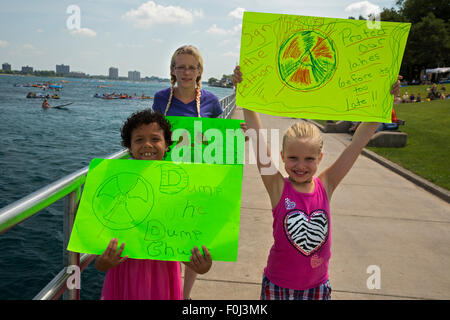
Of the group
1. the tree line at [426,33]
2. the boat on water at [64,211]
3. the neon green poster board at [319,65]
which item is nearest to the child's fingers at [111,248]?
the boat on water at [64,211]

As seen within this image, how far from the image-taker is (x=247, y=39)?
7.02 ft

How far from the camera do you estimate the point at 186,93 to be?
299cm

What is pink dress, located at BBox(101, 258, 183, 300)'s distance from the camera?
1833 mm

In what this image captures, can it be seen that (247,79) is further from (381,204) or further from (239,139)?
(381,204)

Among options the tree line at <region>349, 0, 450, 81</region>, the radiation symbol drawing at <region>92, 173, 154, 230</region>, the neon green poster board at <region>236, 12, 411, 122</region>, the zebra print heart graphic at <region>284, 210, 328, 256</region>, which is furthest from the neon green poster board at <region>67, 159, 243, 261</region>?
the tree line at <region>349, 0, 450, 81</region>

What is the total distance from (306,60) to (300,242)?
1.01 m

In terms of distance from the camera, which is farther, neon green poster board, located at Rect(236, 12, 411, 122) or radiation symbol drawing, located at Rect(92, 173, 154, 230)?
neon green poster board, located at Rect(236, 12, 411, 122)

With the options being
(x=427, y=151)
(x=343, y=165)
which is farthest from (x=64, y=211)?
(x=427, y=151)

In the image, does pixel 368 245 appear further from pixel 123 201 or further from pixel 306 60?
pixel 123 201

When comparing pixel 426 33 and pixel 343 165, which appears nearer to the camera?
pixel 343 165

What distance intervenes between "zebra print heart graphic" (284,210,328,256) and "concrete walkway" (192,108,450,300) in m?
1.47

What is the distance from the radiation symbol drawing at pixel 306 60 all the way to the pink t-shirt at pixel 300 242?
64 cm

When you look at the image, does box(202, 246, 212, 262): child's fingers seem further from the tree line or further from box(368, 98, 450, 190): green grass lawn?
the tree line
